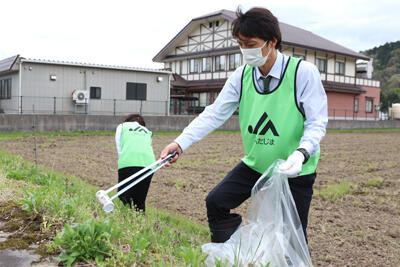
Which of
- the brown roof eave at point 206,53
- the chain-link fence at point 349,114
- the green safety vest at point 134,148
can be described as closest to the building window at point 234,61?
the brown roof eave at point 206,53

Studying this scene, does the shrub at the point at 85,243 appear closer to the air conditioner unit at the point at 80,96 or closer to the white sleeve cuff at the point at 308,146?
the white sleeve cuff at the point at 308,146

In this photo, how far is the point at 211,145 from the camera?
14.6 meters

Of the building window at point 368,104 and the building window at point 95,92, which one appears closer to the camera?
the building window at point 95,92

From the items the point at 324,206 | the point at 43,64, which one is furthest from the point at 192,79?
the point at 324,206

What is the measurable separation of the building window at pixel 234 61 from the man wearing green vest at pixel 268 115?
25.0 metres

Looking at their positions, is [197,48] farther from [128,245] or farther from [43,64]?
[128,245]

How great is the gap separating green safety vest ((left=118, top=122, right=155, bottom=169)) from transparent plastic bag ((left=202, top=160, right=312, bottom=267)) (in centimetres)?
234

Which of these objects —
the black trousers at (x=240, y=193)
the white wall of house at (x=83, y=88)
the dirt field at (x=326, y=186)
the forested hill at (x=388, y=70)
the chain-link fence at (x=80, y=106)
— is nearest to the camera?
the black trousers at (x=240, y=193)

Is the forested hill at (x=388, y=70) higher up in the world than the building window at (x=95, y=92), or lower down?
higher up

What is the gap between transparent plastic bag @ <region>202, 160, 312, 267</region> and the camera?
234 cm

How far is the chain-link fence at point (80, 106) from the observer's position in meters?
20.0

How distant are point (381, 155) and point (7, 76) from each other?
18.5 metres

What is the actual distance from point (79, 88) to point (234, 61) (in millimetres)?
10963

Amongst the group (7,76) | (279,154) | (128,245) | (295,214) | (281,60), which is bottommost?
(128,245)
